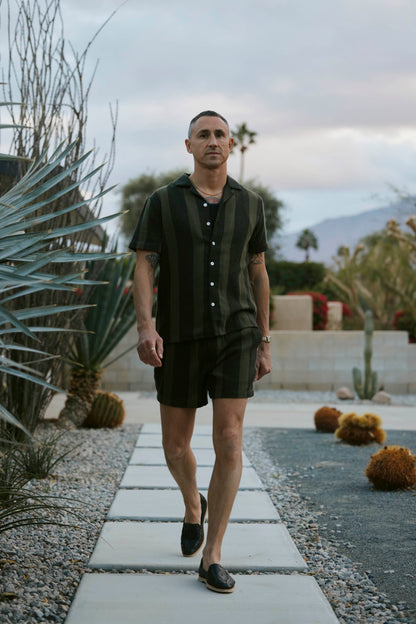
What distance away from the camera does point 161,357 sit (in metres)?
3.31

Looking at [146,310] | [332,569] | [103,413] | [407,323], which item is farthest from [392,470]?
[407,323]

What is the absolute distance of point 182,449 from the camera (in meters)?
3.59

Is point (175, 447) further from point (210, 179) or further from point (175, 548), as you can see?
point (210, 179)

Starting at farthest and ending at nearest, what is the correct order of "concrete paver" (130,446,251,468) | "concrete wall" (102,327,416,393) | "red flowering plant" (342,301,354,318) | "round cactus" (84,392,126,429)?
"red flowering plant" (342,301,354,318), "concrete wall" (102,327,416,393), "round cactus" (84,392,126,429), "concrete paver" (130,446,251,468)

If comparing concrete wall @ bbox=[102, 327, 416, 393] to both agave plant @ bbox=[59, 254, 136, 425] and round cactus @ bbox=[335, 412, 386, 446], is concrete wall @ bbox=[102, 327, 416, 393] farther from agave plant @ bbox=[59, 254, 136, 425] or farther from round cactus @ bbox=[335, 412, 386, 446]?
round cactus @ bbox=[335, 412, 386, 446]

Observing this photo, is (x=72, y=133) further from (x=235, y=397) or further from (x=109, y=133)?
(x=235, y=397)

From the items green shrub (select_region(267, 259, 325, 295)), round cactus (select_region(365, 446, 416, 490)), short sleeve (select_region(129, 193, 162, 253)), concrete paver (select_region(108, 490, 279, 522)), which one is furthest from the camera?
green shrub (select_region(267, 259, 325, 295))

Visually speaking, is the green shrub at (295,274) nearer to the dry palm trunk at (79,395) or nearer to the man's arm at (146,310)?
the dry palm trunk at (79,395)

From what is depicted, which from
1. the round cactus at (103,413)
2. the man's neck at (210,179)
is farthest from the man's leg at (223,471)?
the round cactus at (103,413)

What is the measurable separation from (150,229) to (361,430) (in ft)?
14.9

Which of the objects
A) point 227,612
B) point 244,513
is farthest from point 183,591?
point 244,513

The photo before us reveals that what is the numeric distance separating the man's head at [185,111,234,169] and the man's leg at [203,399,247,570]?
41.3 inches

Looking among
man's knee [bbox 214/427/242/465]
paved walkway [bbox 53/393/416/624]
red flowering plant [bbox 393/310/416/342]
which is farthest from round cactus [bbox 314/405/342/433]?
red flowering plant [bbox 393/310/416/342]

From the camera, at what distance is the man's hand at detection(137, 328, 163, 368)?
10.7 feet
